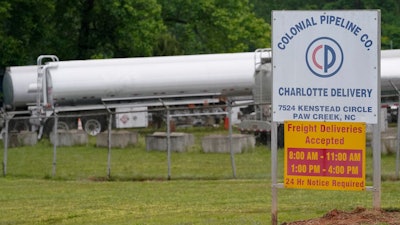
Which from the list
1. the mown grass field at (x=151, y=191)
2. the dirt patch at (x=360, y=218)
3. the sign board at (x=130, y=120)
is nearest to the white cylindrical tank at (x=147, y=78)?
the sign board at (x=130, y=120)

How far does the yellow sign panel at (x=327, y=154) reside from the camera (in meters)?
11.1

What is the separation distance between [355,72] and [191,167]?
51.7 feet

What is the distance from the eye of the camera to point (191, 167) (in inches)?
1041

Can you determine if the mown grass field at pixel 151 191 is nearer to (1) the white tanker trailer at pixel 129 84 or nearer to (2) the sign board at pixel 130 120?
(2) the sign board at pixel 130 120

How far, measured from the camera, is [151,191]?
20.0 meters

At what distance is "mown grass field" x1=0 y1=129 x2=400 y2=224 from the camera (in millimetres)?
14484

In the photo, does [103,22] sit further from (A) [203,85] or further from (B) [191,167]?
(B) [191,167]

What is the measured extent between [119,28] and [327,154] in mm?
38823

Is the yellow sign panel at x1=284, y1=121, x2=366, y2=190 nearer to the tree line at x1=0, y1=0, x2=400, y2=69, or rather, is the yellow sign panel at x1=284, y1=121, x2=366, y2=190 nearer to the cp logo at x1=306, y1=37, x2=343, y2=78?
the cp logo at x1=306, y1=37, x2=343, y2=78

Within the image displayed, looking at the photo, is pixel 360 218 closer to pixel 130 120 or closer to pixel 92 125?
pixel 130 120

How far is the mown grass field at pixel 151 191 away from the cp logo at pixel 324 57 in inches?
92.6

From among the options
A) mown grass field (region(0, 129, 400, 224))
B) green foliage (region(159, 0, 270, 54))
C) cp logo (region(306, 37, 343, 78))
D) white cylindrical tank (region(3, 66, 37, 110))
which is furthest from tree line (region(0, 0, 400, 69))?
cp logo (region(306, 37, 343, 78))

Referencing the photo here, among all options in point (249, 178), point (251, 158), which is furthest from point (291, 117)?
point (251, 158)

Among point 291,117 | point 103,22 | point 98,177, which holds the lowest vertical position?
point 98,177
